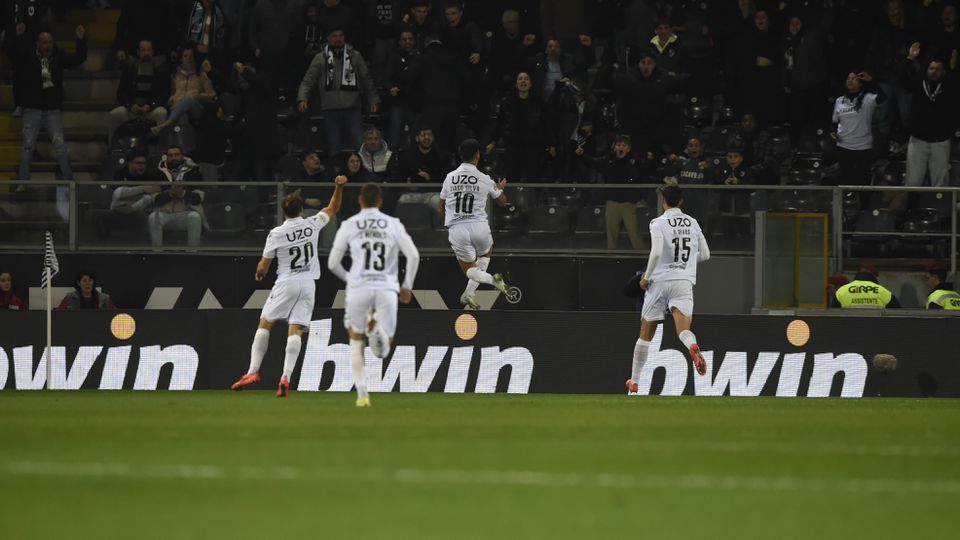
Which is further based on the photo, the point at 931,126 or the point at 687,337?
the point at 931,126

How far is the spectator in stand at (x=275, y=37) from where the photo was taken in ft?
85.5

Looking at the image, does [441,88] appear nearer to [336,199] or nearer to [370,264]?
[336,199]

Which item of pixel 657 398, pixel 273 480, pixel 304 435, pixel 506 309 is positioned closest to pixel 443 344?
pixel 506 309

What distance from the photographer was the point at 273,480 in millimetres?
9734

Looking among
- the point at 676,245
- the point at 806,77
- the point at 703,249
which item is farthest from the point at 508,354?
the point at 806,77

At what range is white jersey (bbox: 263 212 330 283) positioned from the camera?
1838cm

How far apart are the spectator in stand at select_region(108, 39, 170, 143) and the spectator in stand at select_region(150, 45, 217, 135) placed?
0.57 ft

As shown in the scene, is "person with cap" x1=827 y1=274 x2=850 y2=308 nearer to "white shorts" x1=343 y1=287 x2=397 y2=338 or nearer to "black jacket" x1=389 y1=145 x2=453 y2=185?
"black jacket" x1=389 y1=145 x2=453 y2=185

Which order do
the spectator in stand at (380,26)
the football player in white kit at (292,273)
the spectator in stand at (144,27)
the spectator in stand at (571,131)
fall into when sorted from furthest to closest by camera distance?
the spectator in stand at (144,27) → the spectator in stand at (380,26) → the spectator in stand at (571,131) → the football player in white kit at (292,273)

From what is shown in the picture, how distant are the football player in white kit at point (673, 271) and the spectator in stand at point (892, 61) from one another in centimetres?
740

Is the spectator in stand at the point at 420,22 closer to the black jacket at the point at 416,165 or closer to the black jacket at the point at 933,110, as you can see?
the black jacket at the point at 416,165

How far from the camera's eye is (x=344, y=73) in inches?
985

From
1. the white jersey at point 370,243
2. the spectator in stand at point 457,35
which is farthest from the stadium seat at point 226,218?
the white jersey at point 370,243

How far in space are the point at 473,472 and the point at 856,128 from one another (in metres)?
16.0
